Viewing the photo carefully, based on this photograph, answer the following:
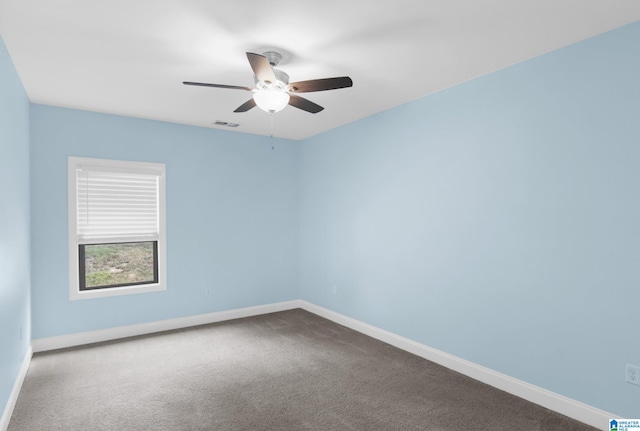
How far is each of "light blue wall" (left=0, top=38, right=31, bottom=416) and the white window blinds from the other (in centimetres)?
60

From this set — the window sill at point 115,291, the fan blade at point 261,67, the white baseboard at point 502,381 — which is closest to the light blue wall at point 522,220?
the white baseboard at point 502,381

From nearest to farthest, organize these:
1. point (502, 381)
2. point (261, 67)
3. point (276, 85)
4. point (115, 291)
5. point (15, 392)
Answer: point (261, 67), point (276, 85), point (15, 392), point (502, 381), point (115, 291)

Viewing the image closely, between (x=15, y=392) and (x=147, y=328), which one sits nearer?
(x=15, y=392)

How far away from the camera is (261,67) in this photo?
91.4 inches

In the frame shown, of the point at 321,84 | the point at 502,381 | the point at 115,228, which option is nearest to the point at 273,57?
the point at 321,84

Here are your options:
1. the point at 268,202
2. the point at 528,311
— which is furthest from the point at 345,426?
the point at 268,202

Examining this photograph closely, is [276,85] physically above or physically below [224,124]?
below

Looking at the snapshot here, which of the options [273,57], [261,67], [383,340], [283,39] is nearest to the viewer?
[261,67]

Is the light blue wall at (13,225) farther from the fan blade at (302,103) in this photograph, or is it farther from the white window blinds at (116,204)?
the fan blade at (302,103)

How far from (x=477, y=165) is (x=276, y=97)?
1.89 metres

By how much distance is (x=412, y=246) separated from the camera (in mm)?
3916

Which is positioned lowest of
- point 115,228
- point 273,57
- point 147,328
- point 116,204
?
point 147,328

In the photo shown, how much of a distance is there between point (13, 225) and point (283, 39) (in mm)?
2595

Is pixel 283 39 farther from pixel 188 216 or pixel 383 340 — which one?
pixel 383 340
